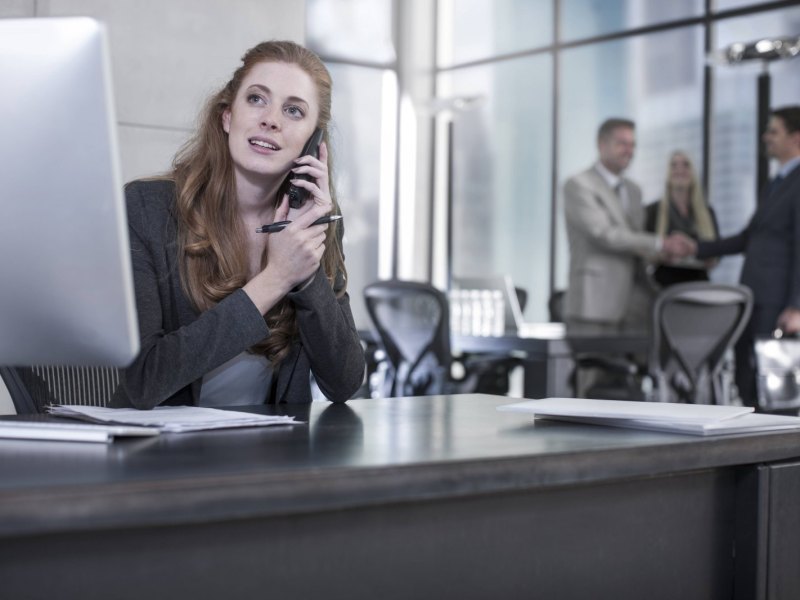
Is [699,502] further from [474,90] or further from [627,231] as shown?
[474,90]

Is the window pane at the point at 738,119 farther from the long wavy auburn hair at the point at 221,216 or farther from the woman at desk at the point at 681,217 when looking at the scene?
the long wavy auburn hair at the point at 221,216

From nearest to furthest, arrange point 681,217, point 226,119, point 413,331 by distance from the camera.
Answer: point 226,119
point 413,331
point 681,217

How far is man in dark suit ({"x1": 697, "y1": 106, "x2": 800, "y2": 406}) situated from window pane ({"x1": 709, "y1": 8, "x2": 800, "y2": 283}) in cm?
195

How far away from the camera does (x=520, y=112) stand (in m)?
9.16

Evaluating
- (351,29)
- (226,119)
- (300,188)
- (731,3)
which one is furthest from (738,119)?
(300,188)

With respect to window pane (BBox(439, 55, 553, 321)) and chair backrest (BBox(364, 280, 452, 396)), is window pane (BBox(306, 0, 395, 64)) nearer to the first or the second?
window pane (BBox(439, 55, 553, 321))

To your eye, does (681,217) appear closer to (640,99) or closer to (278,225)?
(640,99)

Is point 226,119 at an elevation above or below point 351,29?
below

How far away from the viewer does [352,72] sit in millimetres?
9469

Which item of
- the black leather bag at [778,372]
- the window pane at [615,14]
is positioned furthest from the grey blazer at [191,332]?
the window pane at [615,14]

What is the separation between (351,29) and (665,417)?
8.69 metres

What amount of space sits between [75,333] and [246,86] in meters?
1.10

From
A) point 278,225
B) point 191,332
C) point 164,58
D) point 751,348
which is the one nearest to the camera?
point 191,332

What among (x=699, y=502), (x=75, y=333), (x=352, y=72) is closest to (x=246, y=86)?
(x=75, y=333)
